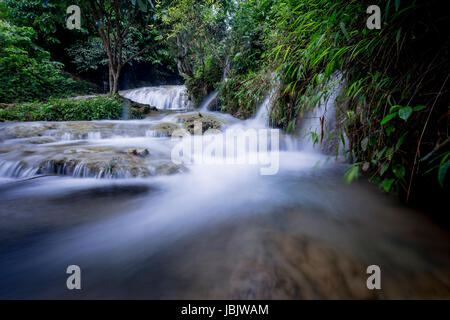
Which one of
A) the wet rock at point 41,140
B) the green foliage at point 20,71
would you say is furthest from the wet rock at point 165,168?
the green foliage at point 20,71

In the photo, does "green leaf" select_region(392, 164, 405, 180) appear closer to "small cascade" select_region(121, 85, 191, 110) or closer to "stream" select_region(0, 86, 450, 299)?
"stream" select_region(0, 86, 450, 299)

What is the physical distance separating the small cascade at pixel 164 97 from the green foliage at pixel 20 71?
4582 mm

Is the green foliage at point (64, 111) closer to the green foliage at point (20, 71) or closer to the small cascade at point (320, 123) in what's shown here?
the green foliage at point (20, 71)

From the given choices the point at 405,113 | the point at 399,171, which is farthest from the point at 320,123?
the point at 405,113

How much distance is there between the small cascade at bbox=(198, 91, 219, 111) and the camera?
841 cm

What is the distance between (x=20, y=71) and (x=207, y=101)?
7791 mm

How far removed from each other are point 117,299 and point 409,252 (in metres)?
1.55

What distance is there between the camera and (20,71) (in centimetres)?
796

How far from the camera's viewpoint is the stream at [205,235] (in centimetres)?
90

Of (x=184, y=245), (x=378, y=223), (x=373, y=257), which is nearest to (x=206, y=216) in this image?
(x=184, y=245)

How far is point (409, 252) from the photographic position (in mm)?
1095

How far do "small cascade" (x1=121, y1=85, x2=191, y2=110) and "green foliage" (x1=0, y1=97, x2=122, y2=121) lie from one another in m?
4.23

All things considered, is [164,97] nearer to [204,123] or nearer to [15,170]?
[204,123]

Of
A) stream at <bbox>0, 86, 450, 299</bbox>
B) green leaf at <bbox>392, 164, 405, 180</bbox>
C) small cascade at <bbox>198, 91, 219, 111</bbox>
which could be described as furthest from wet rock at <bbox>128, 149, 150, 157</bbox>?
small cascade at <bbox>198, 91, 219, 111</bbox>
